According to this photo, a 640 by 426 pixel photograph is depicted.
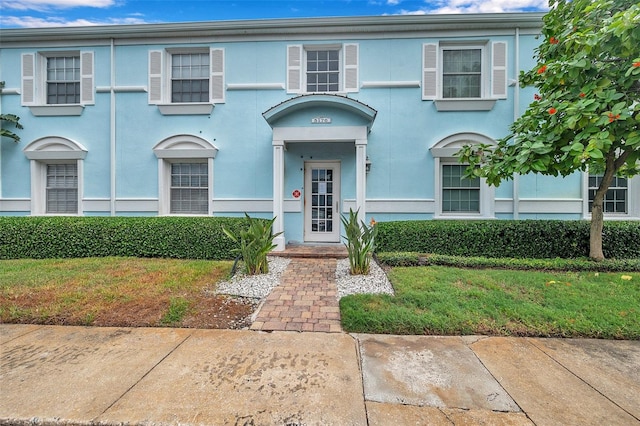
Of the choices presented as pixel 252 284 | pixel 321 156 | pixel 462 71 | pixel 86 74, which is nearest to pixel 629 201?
pixel 462 71

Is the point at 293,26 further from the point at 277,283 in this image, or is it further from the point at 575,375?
the point at 575,375

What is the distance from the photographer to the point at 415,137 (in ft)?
26.8

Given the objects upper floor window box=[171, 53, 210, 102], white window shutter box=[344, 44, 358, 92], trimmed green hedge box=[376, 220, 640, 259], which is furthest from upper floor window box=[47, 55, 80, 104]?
trimmed green hedge box=[376, 220, 640, 259]

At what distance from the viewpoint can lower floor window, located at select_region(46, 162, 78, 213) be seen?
873 centimetres

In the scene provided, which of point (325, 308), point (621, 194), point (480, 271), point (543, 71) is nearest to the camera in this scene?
point (325, 308)

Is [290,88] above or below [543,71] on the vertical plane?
above

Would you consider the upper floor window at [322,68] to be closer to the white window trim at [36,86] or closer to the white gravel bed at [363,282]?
the white gravel bed at [363,282]

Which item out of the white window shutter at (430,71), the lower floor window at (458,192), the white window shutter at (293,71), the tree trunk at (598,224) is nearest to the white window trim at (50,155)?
the white window shutter at (293,71)

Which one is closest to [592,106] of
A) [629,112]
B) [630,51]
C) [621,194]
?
[629,112]

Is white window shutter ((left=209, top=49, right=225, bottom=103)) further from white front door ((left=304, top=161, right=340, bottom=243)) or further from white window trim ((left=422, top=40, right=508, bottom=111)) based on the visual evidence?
white window trim ((left=422, top=40, right=508, bottom=111))

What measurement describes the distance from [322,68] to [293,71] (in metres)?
0.86

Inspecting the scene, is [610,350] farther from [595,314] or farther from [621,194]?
[621,194]

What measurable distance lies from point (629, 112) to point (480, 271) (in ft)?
10.6

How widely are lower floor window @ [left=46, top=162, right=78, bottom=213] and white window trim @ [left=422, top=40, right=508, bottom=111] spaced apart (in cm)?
1065
